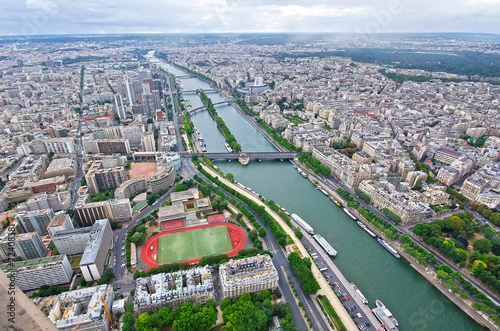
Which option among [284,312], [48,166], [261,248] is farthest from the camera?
[48,166]

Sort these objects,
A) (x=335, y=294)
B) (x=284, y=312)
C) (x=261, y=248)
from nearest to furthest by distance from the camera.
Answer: (x=284, y=312), (x=335, y=294), (x=261, y=248)

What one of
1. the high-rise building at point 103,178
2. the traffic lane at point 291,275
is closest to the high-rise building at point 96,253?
the high-rise building at point 103,178

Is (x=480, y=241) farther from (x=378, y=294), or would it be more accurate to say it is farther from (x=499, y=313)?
(x=378, y=294)

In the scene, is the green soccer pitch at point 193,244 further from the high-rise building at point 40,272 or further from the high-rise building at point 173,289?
the high-rise building at point 40,272

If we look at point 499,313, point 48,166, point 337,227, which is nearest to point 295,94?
point 337,227

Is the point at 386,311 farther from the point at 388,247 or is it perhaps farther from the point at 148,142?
the point at 148,142

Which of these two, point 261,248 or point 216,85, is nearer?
point 261,248
